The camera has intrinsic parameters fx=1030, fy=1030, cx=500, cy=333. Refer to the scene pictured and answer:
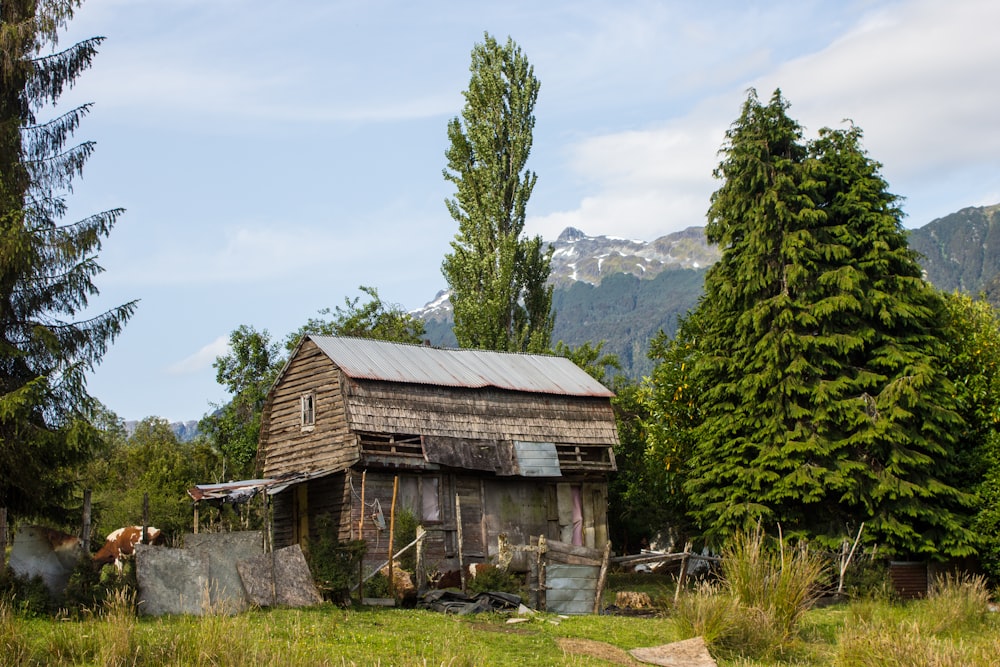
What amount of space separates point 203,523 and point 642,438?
62.2 ft

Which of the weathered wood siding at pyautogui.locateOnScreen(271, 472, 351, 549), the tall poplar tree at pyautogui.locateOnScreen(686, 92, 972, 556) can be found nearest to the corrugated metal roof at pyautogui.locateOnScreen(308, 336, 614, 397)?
the weathered wood siding at pyautogui.locateOnScreen(271, 472, 351, 549)

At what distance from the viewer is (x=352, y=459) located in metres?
29.0

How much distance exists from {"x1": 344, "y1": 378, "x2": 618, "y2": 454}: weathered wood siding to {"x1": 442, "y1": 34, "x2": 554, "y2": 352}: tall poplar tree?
9.30 m

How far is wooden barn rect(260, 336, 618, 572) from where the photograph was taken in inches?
1153

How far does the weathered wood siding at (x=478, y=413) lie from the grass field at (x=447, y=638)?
10157 millimetres

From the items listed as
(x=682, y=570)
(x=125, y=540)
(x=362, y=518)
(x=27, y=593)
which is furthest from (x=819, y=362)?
(x=125, y=540)

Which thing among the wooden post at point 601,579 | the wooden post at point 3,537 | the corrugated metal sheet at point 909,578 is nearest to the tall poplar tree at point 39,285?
the wooden post at point 3,537

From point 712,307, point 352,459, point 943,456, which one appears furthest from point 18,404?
point 943,456

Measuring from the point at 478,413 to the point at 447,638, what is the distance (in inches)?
653

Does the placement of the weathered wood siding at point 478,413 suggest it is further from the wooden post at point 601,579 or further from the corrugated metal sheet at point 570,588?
the wooden post at point 601,579

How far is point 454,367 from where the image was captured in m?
33.4

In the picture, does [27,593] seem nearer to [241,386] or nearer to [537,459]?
[537,459]

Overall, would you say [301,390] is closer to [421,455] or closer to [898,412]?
[421,455]

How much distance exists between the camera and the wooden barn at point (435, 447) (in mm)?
29297
